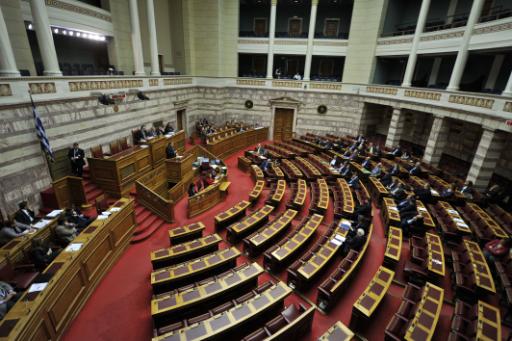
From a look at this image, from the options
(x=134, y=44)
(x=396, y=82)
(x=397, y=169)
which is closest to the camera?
(x=397, y=169)

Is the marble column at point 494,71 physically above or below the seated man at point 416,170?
above

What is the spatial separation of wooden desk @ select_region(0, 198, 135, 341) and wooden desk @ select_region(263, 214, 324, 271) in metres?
4.51

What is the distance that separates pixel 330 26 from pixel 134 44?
1582 centimetres

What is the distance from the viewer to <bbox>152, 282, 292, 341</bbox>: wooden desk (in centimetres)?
448

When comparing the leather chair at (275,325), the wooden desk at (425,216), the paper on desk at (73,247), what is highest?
the paper on desk at (73,247)

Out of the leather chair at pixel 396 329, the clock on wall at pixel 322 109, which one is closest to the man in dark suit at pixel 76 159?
the leather chair at pixel 396 329

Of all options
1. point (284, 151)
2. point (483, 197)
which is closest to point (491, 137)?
point (483, 197)

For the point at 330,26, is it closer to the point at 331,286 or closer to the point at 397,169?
the point at 397,169

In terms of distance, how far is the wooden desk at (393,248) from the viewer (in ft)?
22.6

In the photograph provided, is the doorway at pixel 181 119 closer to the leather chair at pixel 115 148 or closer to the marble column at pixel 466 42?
the leather chair at pixel 115 148

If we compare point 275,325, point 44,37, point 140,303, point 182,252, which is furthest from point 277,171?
point 44,37

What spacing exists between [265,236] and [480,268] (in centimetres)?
576

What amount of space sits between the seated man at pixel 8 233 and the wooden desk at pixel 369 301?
852 cm

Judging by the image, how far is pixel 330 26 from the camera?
833 inches
